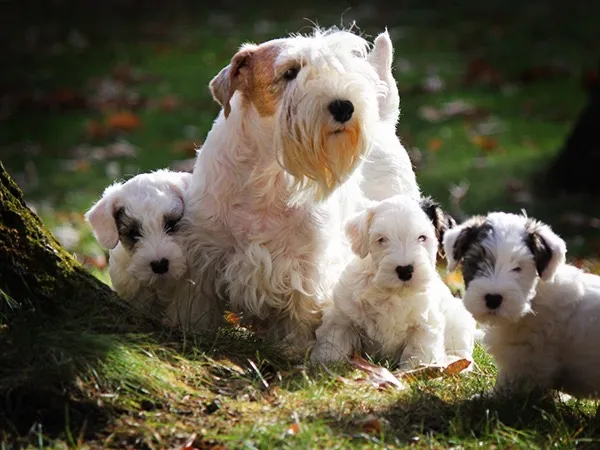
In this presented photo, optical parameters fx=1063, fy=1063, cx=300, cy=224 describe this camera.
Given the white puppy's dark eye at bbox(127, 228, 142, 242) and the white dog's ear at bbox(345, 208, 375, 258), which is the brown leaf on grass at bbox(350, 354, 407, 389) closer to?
the white dog's ear at bbox(345, 208, 375, 258)

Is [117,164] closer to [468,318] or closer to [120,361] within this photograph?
[468,318]

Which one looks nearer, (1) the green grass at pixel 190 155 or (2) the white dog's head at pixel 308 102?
(1) the green grass at pixel 190 155

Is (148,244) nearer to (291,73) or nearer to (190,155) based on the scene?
(291,73)


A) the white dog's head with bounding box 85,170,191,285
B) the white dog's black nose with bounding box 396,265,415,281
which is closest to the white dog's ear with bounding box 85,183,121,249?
the white dog's head with bounding box 85,170,191,285

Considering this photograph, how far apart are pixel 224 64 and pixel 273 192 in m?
10.9

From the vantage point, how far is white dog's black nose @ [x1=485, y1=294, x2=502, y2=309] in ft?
14.6

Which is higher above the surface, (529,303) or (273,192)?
(273,192)

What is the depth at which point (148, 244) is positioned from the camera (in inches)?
217

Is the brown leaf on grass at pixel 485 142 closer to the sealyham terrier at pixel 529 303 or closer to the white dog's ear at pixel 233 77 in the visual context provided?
the white dog's ear at pixel 233 77

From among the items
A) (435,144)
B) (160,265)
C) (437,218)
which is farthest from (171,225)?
(435,144)

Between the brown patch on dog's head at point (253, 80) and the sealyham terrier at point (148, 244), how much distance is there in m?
0.62

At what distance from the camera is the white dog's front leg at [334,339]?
5438mm

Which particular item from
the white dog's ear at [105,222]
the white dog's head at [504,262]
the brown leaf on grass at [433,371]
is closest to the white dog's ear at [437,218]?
the brown leaf on grass at [433,371]

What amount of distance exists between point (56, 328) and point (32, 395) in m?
0.44
